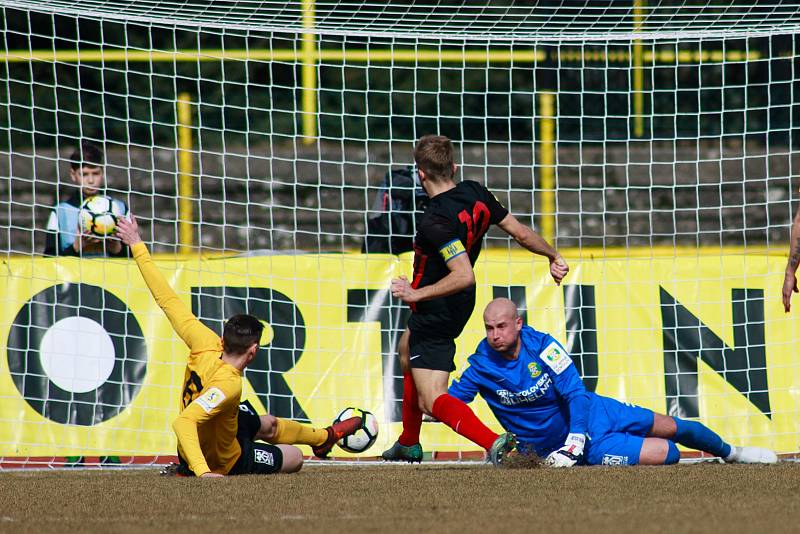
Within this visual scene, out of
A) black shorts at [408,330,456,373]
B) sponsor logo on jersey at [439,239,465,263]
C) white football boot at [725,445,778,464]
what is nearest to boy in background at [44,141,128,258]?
black shorts at [408,330,456,373]

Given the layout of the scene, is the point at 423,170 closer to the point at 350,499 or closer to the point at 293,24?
the point at 350,499

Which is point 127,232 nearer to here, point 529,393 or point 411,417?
point 411,417

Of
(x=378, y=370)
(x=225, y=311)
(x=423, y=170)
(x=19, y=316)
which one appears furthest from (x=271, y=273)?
(x=423, y=170)

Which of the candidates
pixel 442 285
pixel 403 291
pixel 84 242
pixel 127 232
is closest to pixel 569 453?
pixel 442 285

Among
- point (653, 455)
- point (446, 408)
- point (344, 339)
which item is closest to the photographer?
point (446, 408)

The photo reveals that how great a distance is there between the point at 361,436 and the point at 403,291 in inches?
47.2

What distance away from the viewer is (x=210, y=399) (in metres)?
5.28

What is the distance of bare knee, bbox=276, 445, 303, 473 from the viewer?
5.95 metres

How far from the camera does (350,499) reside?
4559mm

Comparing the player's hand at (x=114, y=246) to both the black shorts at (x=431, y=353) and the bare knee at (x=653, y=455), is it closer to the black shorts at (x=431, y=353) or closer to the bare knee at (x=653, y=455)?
the black shorts at (x=431, y=353)

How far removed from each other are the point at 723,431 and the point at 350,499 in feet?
11.6

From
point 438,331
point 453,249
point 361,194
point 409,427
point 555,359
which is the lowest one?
point 409,427

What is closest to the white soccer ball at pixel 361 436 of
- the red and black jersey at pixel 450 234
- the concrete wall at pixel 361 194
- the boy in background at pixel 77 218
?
the red and black jersey at pixel 450 234

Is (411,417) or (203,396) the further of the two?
(411,417)
